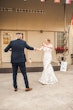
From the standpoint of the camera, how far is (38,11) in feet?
37.3

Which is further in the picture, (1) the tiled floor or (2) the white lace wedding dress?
(2) the white lace wedding dress

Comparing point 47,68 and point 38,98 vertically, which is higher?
point 47,68

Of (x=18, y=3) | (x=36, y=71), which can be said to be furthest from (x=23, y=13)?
(x=36, y=71)

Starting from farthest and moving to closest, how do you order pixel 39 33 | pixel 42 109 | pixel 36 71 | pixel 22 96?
1. pixel 39 33
2. pixel 36 71
3. pixel 22 96
4. pixel 42 109

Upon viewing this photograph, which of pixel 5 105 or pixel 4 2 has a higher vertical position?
pixel 4 2

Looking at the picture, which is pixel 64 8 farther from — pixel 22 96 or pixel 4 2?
pixel 22 96

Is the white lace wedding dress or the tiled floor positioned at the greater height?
the white lace wedding dress

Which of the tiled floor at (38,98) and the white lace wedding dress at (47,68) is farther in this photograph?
the white lace wedding dress at (47,68)

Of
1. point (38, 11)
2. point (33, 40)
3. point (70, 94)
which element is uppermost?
point (38, 11)

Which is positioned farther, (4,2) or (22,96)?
(4,2)

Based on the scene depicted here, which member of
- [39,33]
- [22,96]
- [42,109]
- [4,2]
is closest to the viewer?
[42,109]

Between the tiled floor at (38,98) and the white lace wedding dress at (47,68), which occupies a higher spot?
the white lace wedding dress at (47,68)

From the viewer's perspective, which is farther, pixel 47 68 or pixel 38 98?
pixel 47 68

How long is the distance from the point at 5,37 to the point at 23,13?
1.73 m
